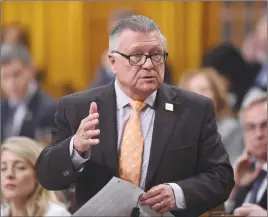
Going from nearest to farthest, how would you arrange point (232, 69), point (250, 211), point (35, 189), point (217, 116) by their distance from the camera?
point (250, 211) < point (35, 189) < point (217, 116) < point (232, 69)

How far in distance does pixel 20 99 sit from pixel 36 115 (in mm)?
250

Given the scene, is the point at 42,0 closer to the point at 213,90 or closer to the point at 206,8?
the point at 206,8

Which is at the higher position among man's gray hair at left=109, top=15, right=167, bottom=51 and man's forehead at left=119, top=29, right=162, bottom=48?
man's gray hair at left=109, top=15, right=167, bottom=51

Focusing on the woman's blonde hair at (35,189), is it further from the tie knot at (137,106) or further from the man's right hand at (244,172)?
the tie knot at (137,106)

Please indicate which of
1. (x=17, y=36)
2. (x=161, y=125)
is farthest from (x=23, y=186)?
(x=17, y=36)

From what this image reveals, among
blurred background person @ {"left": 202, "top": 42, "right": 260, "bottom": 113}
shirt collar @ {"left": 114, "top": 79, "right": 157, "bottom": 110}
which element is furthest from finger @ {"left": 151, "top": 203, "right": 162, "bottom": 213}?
blurred background person @ {"left": 202, "top": 42, "right": 260, "bottom": 113}

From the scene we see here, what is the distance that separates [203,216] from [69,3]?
5418 mm

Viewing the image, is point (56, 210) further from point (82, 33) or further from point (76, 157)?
point (82, 33)

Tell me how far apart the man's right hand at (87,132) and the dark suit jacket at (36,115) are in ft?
9.05

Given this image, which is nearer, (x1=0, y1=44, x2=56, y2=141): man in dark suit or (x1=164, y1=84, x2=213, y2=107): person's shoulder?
(x1=164, y1=84, x2=213, y2=107): person's shoulder

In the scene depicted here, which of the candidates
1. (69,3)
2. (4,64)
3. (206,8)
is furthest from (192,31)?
(4,64)

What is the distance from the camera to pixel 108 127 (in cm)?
310

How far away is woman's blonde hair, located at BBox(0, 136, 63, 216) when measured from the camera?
4047mm

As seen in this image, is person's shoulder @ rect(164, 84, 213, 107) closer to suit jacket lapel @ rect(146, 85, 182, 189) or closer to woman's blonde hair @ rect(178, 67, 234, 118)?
suit jacket lapel @ rect(146, 85, 182, 189)
